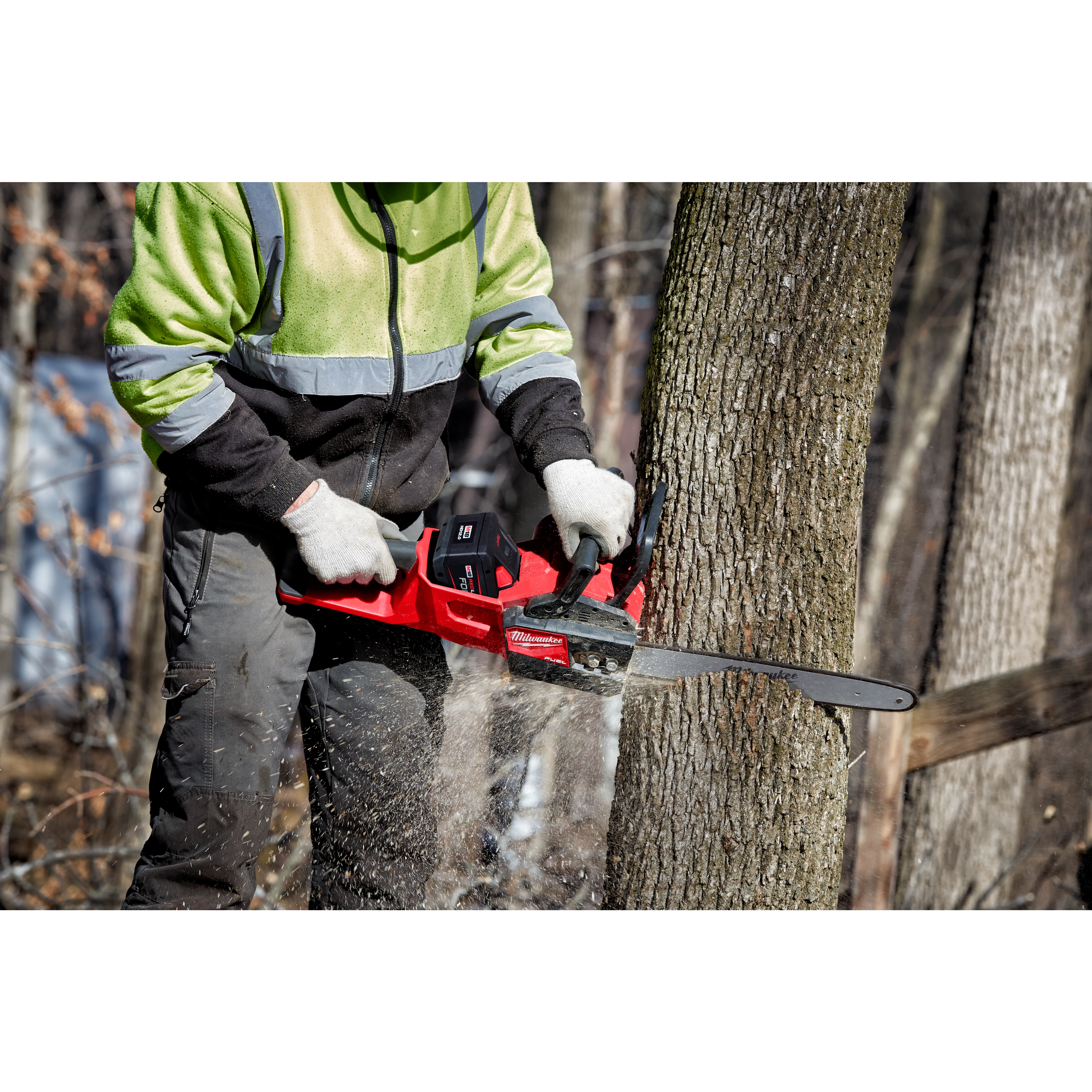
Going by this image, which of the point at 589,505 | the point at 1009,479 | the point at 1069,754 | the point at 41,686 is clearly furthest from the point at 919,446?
Result: the point at 41,686

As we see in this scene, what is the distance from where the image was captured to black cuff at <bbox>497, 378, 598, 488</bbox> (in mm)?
2061

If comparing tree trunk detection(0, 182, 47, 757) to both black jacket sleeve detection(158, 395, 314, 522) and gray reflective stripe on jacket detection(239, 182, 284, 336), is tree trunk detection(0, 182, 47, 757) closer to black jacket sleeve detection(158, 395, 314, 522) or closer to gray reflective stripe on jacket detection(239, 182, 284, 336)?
black jacket sleeve detection(158, 395, 314, 522)

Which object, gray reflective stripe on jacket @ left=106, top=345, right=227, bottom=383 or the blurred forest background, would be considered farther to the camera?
the blurred forest background

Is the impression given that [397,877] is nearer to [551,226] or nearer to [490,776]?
[490,776]

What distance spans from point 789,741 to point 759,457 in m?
0.65

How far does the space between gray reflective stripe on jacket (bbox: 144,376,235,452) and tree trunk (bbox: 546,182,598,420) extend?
363 centimetres

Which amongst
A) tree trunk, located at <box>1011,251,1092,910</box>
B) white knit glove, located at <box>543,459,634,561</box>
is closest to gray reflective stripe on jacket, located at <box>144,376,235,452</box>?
white knit glove, located at <box>543,459,634,561</box>

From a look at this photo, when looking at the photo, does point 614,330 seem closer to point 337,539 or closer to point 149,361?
point 337,539

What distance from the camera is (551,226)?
17.9ft

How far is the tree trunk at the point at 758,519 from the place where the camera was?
6.39ft

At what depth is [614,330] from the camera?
21.0 ft

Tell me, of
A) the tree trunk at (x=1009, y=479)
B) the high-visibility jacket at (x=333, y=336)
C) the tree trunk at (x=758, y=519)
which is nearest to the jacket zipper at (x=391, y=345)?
the high-visibility jacket at (x=333, y=336)

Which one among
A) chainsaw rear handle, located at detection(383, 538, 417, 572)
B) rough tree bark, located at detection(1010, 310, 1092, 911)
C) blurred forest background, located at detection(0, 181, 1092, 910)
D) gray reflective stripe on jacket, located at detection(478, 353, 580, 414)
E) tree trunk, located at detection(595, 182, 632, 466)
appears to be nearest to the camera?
chainsaw rear handle, located at detection(383, 538, 417, 572)
